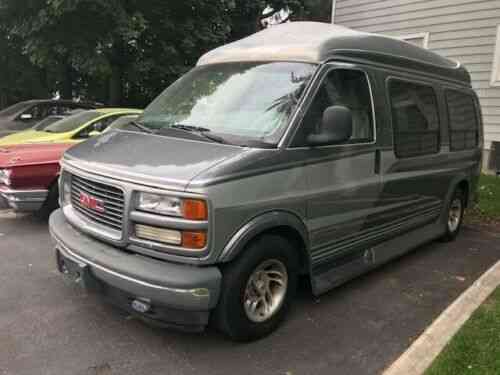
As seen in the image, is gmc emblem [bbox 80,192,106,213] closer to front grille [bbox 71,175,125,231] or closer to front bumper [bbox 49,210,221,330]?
front grille [bbox 71,175,125,231]

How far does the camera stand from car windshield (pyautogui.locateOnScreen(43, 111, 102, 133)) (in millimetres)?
7418

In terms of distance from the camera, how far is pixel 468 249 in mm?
5906

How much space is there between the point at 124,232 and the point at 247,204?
0.83 meters

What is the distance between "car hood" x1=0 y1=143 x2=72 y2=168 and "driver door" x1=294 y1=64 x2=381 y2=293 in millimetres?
3737

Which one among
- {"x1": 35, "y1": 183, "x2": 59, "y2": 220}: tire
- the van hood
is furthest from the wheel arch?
{"x1": 35, "y1": 183, "x2": 59, "y2": 220}: tire

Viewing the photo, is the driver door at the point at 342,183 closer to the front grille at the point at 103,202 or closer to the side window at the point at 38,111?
the front grille at the point at 103,202

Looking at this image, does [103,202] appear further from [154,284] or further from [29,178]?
[29,178]

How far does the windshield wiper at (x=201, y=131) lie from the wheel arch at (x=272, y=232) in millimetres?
627

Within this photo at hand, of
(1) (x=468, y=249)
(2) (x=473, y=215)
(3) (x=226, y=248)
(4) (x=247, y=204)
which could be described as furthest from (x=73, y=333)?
(2) (x=473, y=215)

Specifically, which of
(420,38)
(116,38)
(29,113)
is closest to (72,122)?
(29,113)

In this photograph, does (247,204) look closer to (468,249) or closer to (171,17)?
(468,249)

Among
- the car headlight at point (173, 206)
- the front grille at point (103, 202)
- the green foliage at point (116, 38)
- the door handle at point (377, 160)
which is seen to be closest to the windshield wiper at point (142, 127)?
the front grille at point (103, 202)

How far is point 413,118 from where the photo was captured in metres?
4.79

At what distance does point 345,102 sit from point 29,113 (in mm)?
9659
